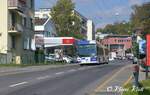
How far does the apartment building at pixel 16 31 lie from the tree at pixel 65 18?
36.0 meters

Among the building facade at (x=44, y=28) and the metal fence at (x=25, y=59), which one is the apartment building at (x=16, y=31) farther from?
the building facade at (x=44, y=28)

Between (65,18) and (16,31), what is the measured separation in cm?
4636

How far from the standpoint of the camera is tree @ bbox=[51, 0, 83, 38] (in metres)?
Result: 118

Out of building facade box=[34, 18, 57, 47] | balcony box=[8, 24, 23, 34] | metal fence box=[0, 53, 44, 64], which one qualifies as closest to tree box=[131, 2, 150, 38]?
metal fence box=[0, 53, 44, 64]

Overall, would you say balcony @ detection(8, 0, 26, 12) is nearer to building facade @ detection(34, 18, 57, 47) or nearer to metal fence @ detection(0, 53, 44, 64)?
metal fence @ detection(0, 53, 44, 64)

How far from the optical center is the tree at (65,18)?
118000mm

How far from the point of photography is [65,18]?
117938 millimetres

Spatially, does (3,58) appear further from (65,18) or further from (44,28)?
(65,18)

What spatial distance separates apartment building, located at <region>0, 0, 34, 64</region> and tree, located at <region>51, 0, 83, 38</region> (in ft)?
118

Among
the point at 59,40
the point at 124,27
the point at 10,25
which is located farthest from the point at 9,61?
the point at 124,27

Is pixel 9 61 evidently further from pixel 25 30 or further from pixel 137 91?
pixel 137 91

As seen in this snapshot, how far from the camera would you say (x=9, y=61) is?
71312 millimetres

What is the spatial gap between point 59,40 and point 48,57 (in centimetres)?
1188

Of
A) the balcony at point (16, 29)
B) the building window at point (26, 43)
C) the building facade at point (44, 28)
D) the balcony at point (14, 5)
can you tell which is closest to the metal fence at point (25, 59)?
the building window at point (26, 43)
